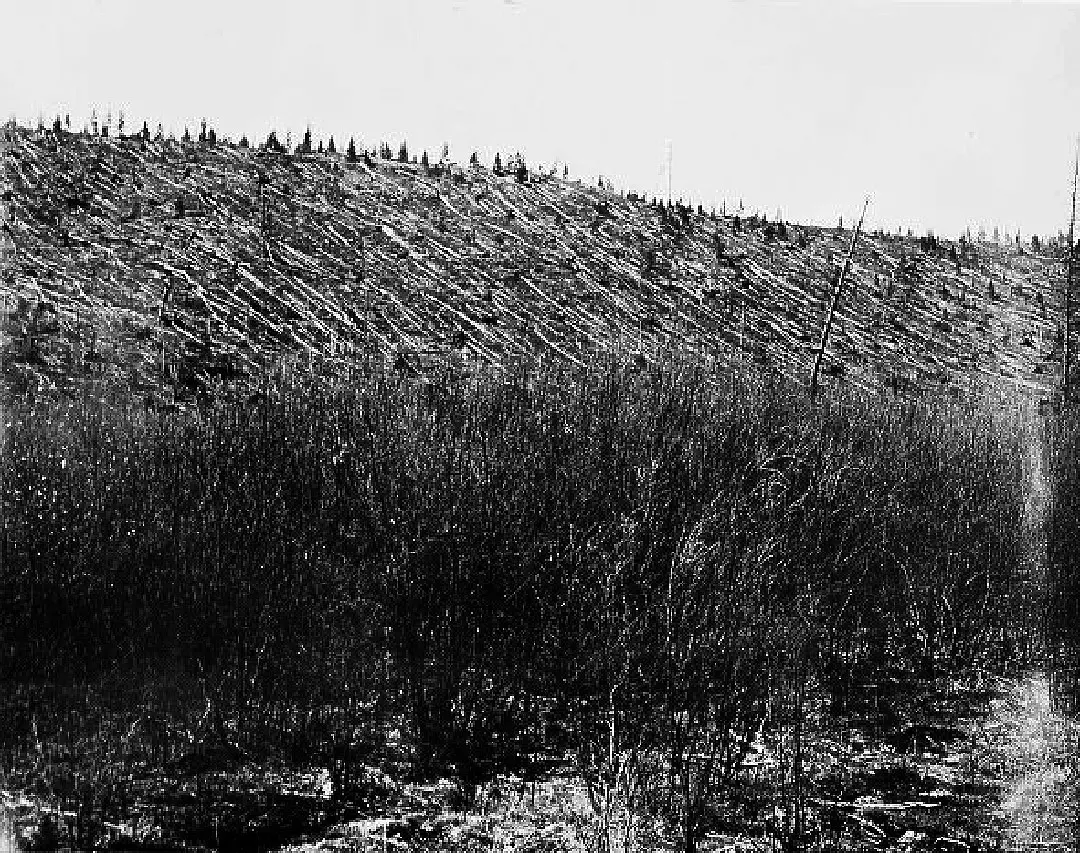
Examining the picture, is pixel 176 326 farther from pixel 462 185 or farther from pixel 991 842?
pixel 991 842

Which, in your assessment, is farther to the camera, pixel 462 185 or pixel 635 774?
pixel 462 185

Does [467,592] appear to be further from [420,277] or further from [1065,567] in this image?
[420,277]

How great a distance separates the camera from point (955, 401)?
14.6 meters

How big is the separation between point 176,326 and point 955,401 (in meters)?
10.7

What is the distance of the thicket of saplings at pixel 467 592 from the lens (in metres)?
5.78

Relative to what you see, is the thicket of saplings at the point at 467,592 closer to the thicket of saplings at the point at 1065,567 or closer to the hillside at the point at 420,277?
the thicket of saplings at the point at 1065,567

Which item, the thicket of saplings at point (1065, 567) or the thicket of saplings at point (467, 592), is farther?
the thicket of saplings at point (1065, 567)

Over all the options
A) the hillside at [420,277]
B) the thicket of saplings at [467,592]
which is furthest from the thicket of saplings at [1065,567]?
the hillside at [420,277]

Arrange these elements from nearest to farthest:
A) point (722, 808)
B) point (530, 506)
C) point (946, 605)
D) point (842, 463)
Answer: point (722, 808) → point (530, 506) → point (946, 605) → point (842, 463)

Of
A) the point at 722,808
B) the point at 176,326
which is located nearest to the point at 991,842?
the point at 722,808

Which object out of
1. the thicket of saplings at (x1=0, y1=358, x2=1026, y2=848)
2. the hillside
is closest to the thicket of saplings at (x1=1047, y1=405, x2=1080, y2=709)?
the thicket of saplings at (x1=0, y1=358, x2=1026, y2=848)

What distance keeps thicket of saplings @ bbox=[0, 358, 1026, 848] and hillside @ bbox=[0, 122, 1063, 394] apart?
5.70m

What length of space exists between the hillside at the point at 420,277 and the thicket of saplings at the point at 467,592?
5.70m

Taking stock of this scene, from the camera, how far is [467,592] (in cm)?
656
